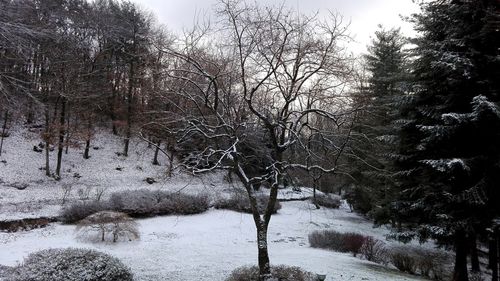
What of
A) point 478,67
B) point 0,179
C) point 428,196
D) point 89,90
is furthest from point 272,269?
point 89,90

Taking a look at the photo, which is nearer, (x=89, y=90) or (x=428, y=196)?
(x=428, y=196)

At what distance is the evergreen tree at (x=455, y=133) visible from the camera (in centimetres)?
889

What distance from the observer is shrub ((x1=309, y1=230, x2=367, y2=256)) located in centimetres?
1426

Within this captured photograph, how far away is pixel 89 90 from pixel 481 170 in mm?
23561

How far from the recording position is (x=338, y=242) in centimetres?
1463

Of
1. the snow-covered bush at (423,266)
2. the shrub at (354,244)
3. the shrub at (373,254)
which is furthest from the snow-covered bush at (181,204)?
the snow-covered bush at (423,266)

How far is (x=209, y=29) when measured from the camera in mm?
7902

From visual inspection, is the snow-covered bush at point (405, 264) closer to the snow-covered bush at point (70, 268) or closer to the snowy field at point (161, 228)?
the snowy field at point (161, 228)

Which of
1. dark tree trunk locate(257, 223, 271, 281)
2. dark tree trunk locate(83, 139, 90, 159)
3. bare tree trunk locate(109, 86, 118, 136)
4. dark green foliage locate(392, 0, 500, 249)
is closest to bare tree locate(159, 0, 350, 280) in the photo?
dark tree trunk locate(257, 223, 271, 281)

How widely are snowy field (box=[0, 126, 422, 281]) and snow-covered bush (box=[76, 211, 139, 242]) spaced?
1.31 feet

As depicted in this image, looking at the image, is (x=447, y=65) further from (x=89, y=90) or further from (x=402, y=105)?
(x=89, y=90)

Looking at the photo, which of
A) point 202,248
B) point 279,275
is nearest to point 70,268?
point 279,275

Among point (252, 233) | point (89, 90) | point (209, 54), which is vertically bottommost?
point (252, 233)

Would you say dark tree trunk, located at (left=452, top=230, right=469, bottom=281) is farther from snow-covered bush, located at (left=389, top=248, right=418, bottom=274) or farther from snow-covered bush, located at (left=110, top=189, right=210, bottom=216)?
snow-covered bush, located at (left=110, top=189, right=210, bottom=216)
